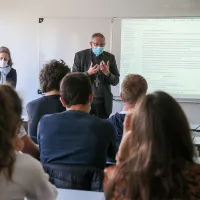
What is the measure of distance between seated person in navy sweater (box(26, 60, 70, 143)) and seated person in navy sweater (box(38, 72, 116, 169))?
53cm

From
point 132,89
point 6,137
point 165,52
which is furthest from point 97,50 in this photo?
point 6,137

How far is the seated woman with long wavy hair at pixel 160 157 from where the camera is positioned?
1121 millimetres

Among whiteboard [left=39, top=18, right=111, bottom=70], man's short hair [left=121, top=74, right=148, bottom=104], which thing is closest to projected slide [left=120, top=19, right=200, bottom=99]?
whiteboard [left=39, top=18, right=111, bottom=70]

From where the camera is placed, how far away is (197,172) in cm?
118

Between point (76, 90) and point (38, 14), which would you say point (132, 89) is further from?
point (38, 14)

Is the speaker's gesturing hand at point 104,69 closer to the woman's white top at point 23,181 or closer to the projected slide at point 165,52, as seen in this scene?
the projected slide at point 165,52

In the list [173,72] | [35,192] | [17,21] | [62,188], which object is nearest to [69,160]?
[62,188]

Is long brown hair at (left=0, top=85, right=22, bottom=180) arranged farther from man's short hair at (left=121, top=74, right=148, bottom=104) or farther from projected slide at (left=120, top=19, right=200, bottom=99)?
projected slide at (left=120, top=19, right=200, bottom=99)

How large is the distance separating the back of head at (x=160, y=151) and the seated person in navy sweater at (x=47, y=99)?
1.53 m

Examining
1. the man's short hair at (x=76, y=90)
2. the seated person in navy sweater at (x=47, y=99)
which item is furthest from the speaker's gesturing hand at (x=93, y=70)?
the man's short hair at (x=76, y=90)

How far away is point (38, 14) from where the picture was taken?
5328 millimetres

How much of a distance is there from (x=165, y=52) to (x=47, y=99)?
2.80 m

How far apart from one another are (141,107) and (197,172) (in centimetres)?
30

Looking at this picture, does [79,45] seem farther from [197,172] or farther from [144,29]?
[197,172]
